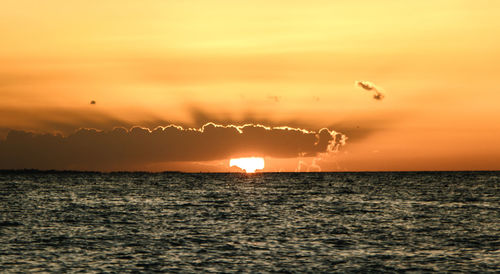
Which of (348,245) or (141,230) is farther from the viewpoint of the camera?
(141,230)

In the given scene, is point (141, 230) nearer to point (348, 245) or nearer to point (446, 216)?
point (348, 245)

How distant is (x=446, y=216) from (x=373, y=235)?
88.0 feet

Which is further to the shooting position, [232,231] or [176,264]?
[232,231]

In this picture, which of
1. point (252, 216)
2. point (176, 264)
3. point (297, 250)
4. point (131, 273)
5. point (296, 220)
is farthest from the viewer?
point (252, 216)

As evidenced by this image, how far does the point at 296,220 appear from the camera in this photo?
7500cm

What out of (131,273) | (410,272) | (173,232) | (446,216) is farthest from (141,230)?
(446,216)

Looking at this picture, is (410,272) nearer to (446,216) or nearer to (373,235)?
(373,235)

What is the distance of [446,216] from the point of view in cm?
8225

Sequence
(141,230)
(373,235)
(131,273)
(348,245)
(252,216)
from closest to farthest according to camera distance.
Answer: (131,273), (348,245), (373,235), (141,230), (252,216)

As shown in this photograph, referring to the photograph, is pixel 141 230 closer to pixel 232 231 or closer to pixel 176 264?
pixel 232 231

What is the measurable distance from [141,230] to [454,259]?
32814 millimetres

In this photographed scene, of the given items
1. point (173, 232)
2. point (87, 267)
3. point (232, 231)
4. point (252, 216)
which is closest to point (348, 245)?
point (232, 231)

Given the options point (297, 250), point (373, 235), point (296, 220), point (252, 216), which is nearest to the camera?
point (297, 250)

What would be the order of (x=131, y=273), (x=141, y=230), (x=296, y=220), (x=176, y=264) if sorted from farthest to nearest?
(x=296, y=220) < (x=141, y=230) < (x=176, y=264) < (x=131, y=273)
